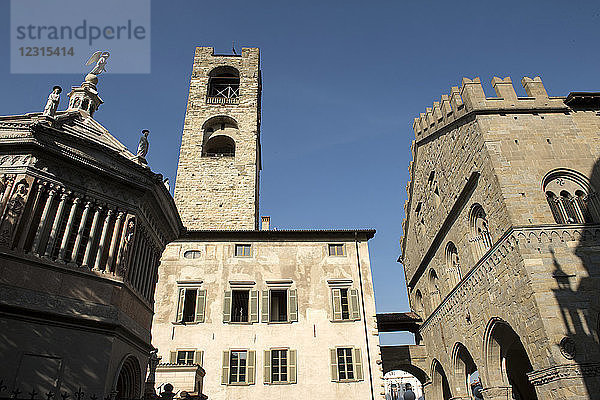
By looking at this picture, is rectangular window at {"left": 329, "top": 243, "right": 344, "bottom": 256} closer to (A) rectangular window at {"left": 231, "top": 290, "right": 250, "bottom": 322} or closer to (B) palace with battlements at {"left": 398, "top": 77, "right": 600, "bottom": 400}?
(A) rectangular window at {"left": 231, "top": 290, "right": 250, "bottom": 322}

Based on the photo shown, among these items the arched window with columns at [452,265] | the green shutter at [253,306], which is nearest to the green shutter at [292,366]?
the green shutter at [253,306]

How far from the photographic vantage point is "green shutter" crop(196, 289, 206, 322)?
20.3m

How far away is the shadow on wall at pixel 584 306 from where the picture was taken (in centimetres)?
1184

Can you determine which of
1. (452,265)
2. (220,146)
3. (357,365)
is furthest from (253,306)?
(220,146)

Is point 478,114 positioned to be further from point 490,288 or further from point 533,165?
point 490,288

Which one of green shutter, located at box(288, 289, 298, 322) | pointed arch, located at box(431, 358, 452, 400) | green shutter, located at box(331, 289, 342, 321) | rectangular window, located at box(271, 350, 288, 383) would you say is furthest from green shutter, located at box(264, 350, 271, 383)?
pointed arch, located at box(431, 358, 452, 400)

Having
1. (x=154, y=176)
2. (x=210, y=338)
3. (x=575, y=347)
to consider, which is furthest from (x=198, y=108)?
(x=575, y=347)

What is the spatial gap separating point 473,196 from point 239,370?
13479 millimetres

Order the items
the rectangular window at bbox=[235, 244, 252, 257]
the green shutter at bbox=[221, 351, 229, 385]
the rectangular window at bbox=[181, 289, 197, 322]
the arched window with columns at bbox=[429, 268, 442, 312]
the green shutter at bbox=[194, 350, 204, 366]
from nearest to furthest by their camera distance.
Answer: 1. the green shutter at bbox=[221, 351, 229, 385]
2. the green shutter at bbox=[194, 350, 204, 366]
3. the rectangular window at bbox=[181, 289, 197, 322]
4. the rectangular window at bbox=[235, 244, 252, 257]
5. the arched window with columns at bbox=[429, 268, 442, 312]

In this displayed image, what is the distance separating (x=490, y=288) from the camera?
52.5ft

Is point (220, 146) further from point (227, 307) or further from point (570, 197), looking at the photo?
point (570, 197)

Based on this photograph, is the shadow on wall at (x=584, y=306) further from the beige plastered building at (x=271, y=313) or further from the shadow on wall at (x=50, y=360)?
the shadow on wall at (x=50, y=360)

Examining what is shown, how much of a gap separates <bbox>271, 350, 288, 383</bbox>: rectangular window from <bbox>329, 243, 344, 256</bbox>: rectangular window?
588cm

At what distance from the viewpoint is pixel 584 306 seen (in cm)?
1270
